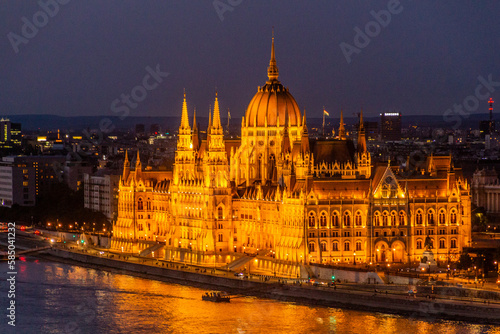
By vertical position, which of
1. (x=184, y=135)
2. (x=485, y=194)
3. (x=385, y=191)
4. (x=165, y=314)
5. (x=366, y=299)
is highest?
(x=184, y=135)

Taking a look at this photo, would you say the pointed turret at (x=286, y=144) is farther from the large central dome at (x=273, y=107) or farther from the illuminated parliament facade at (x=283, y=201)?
the large central dome at (x=273, y=107)

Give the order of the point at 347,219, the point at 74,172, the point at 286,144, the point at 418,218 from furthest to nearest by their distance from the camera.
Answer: the point at 74,172 → the point at 286,144 → the point at 418,218 → the point at 347,219

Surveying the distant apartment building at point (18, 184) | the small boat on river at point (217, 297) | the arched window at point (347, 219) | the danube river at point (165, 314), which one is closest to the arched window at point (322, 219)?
the arched window at point (347, 219)

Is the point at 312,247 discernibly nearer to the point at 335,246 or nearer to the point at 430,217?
the point at 335,246

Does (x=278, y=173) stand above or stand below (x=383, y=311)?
above

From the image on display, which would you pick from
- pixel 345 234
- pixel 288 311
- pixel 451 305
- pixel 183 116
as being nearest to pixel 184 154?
pixel 183 116

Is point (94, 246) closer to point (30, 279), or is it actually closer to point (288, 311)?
point (30, 279)

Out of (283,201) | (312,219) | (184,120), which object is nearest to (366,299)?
(312,219)
